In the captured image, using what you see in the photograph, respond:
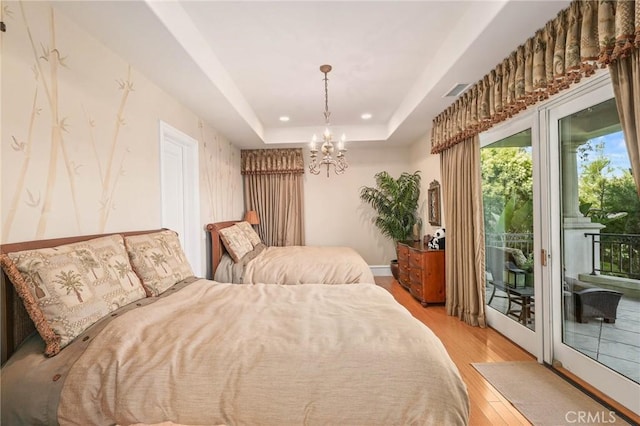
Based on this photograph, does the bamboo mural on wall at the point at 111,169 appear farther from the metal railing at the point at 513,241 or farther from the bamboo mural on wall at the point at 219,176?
the metal railing at the point at 513,241

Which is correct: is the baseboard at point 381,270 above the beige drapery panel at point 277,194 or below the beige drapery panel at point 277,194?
below

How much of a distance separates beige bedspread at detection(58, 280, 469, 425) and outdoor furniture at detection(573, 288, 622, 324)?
64.7 inches

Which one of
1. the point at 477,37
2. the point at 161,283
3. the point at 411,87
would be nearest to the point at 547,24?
the point at 477,37

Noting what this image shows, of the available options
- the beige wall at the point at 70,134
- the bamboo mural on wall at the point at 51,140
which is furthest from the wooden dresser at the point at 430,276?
the bamboo mural on wall at the point at 51,140

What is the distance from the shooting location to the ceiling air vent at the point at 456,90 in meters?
2.63

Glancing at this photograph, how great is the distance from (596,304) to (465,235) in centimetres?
122

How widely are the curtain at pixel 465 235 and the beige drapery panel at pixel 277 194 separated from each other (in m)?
2.70

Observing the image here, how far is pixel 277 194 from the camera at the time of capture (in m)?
5.27

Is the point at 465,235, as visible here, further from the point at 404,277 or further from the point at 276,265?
the point at 276,265

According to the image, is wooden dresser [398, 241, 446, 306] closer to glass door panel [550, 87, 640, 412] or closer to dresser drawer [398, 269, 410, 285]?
dresser drawer [398, 269, 410, 285]

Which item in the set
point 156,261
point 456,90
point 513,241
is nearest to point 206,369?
point 156,261

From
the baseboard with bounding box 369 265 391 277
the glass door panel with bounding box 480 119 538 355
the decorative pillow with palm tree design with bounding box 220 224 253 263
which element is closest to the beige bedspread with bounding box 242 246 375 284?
the decorative pillow with palm tree design with bounding box 220 224 253 263

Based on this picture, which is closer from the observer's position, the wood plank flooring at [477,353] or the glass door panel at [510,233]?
the wood plank flooring at [477,353]

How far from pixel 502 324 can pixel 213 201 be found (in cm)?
366
